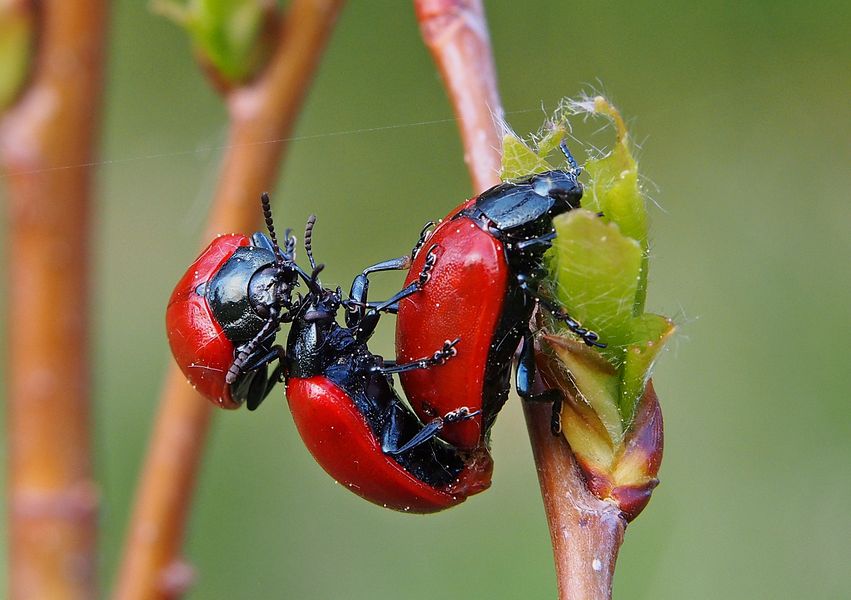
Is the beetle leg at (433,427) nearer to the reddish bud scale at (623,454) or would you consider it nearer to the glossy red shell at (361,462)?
the glossy red shell at (361,462)

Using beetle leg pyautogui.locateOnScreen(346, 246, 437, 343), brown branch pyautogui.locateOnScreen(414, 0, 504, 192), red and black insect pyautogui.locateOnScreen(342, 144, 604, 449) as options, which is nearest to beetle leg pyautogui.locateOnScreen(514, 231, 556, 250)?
red and black insect pyautogui.locateOnScreen(342, 144, 604, 449)

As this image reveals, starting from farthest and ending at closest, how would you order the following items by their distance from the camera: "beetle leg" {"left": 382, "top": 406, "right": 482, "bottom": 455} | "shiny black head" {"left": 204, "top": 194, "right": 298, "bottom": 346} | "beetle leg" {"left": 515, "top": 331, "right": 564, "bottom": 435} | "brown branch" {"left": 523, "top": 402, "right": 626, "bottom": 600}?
1. "shiny black head" {"left": 204, "top": 194, "right": 298, "bottom": 346}
2. "beetle leg" {"left": 382, "top": 406, "right": 482, "bottom": 455}
3. "beetle leg" {"left": 515, "top": 331, "right": 564, "bottom": 435}
4. "brown branch" {"left": 523, "top": 402, "right": 626, "bottom": 600}

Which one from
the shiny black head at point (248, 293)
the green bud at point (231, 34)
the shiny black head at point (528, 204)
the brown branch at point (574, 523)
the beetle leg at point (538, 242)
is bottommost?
the brown branch at point (574, 523)

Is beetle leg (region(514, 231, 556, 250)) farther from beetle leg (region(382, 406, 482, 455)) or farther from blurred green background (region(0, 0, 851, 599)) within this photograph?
blurred green background (region(0, 0, 851, 599))

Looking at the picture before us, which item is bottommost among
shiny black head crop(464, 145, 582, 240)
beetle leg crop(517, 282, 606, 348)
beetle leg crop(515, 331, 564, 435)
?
beetle leg crop(515, 331, 564, 435)

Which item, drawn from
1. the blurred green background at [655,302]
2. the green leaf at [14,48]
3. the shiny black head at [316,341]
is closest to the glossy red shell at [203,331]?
the shiny black head at [316,341]

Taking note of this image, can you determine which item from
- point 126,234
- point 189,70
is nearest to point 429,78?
point 189,70

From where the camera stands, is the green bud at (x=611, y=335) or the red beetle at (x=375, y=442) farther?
the red beetle at (x=375, y=442)
